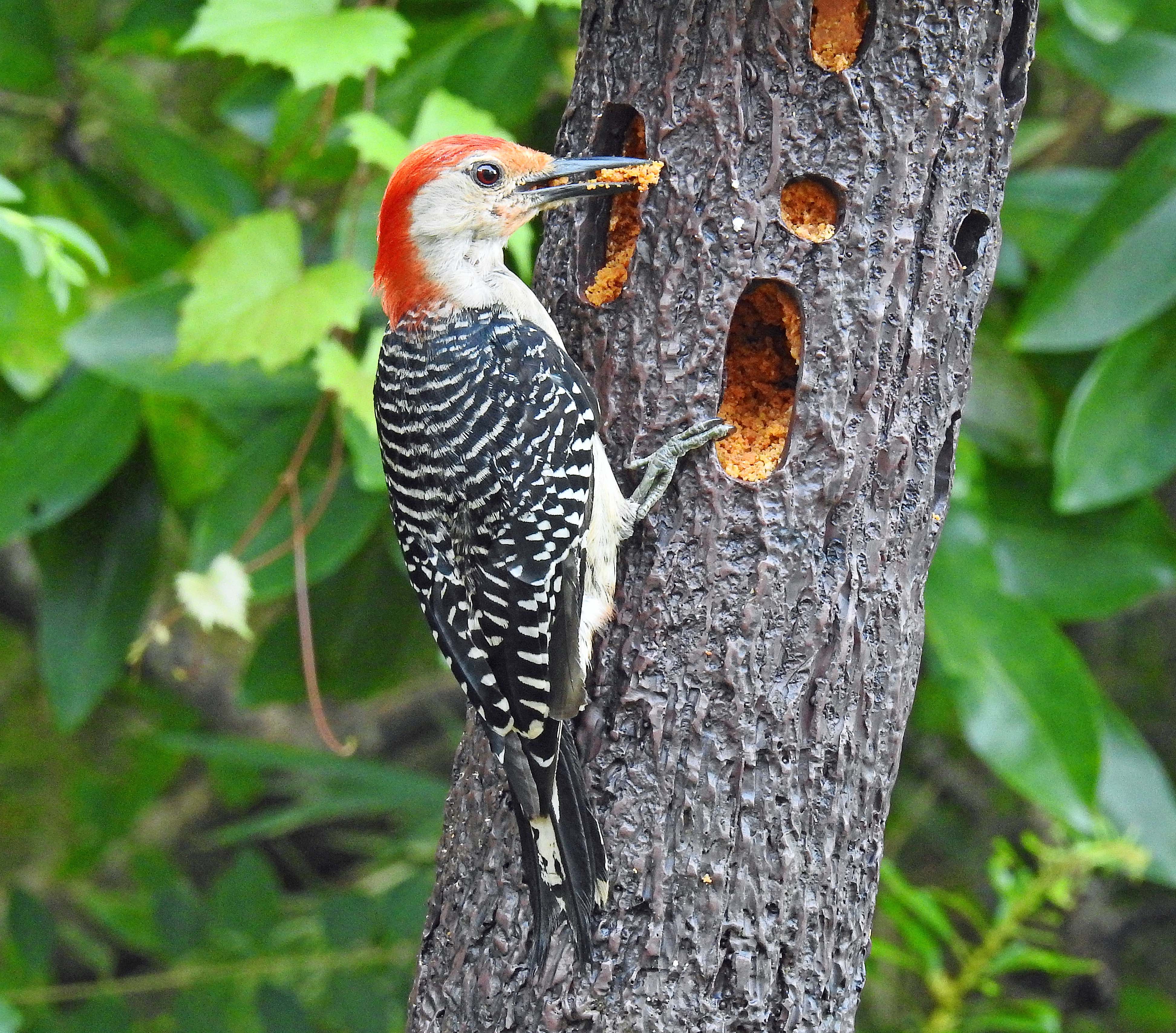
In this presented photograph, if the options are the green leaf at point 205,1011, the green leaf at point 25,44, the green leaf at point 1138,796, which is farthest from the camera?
the green leaf at point 205,1011

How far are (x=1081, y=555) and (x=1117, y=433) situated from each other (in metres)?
0.41

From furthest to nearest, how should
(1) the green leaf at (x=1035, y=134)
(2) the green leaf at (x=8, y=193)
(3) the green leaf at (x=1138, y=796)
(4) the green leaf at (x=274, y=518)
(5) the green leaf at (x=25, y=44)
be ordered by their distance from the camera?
(1) the green leaf at (x=1035, y=134)
(3) the green leaf at (x=1138, y=796)
(5) the green leaf at (x=25, y=44)
(4) the green leaf at (x=274, y=518)
(2) the green leaf at (x=8, y=193)

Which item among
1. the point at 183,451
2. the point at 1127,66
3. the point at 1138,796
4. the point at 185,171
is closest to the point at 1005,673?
the point at 1138,796

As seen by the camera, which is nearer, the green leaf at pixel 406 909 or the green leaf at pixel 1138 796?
the green leaf at pixel 1138 796

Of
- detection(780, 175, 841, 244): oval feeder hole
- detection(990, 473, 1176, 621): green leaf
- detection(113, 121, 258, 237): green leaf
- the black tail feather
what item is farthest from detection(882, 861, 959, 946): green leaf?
detection(113, 121, 258, 237): green leaf

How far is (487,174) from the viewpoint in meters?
2.14

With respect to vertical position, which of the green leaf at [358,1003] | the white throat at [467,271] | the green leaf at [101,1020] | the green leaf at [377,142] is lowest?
the green leaf at [101,1020]

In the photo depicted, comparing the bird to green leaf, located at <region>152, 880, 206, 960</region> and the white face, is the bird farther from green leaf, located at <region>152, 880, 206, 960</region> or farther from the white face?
green leaf, located at <region>152, 880, 206, 960</region>

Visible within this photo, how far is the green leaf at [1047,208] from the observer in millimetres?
3441

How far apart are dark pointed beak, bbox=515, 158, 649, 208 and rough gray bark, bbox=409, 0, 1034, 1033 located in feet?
0.21

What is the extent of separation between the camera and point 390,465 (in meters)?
2.09

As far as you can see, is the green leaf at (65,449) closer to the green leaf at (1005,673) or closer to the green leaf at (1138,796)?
the green leaf at (1005,673)

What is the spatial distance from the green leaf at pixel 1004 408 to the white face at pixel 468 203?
5.28 ft

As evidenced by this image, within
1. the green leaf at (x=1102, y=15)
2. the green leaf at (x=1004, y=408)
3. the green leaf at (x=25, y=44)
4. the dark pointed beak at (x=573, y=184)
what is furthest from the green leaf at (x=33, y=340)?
the green leaf at (x=1102, y=15)
